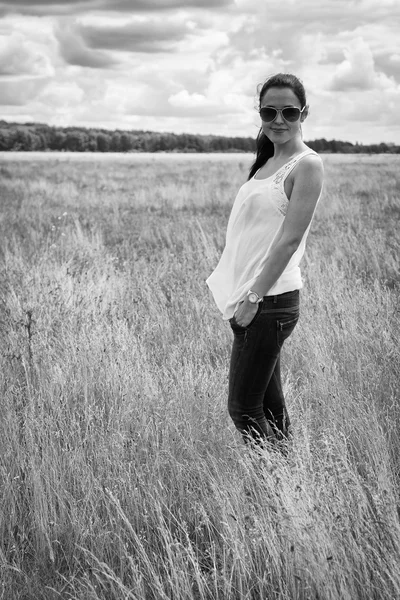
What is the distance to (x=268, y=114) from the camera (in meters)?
2.21

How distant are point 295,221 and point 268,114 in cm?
46

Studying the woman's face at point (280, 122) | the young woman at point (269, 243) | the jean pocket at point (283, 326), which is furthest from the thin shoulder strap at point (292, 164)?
the jean pocket at point (283, 326)

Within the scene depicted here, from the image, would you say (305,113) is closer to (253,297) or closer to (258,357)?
(253,297)

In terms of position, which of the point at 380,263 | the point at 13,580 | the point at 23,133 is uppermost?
the point at 23,133

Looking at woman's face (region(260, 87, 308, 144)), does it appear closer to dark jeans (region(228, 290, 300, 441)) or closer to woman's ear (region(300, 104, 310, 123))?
woman's ear (region(300, 104, 310, 123))

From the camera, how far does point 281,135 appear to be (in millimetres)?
2197

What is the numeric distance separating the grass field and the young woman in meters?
0.43

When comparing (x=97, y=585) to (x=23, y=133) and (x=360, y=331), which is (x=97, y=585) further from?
(x=23, y=133)

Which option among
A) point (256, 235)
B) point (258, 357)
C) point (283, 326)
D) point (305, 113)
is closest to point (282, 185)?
point (256, 235)

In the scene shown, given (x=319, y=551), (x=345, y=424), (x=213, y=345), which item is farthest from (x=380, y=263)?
(x=319, y=551)

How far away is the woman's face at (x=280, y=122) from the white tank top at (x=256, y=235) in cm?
13

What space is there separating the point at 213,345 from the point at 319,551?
244 centimetres

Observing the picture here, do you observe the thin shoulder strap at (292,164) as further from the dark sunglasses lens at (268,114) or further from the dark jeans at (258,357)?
the dark jeans at (258,357)

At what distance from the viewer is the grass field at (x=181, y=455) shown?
81.0 inches
